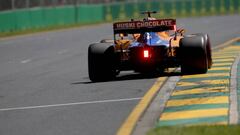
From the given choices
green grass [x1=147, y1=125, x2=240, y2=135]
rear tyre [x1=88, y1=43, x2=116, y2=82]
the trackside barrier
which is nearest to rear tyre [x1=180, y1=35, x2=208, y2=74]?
rear tyre [x1=88, y1=43, x2=116, y2=82]

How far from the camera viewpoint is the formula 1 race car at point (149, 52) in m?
17.4

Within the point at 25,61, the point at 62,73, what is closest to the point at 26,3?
the point at 25,61

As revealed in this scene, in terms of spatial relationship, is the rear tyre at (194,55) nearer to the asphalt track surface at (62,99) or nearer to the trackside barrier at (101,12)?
the asphalt track surface at (62,99)

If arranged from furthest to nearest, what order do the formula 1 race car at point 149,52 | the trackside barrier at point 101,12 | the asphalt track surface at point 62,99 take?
the trackside barrier at point 101,12, the formula 1 race car at point 149,52, the asphalt track surface at point 62,99

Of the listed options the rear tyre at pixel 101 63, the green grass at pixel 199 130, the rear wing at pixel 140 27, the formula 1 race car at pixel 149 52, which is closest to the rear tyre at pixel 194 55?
the formula 1 race car at pixel 149 52

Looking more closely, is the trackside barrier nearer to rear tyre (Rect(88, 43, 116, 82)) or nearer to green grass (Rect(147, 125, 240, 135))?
rear tyre (Rect(88, 43, 116, 82))

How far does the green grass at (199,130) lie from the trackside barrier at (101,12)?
133ft

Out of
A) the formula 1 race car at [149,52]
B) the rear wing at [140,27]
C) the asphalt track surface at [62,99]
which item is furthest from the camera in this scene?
the rear wing at [140,27]

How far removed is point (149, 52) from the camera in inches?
698

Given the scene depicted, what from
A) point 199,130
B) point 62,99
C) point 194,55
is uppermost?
point 199,130

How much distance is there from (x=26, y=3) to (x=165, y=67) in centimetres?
4026

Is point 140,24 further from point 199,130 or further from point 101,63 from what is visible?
point 199,130

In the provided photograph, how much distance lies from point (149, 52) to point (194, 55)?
957mm

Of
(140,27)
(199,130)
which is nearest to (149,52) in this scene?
(140,27)
